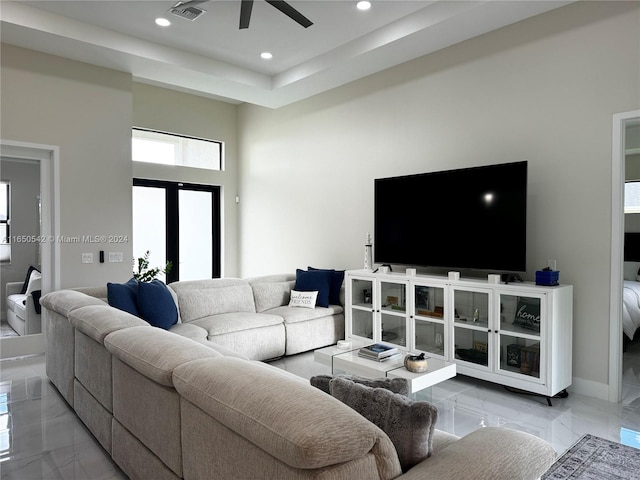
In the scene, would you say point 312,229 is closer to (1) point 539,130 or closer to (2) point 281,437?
(1) point 539,130

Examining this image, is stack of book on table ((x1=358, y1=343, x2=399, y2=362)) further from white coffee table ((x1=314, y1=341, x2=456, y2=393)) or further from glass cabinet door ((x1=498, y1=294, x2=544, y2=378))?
glass cabinet door ((x1=498, y1=294, x2=544, y2=378))

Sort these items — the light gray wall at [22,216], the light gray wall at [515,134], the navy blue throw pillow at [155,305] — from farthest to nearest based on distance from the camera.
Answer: the light gray wall at [22,216] → the navy blue throw pillow at [155,305] → the light gray wall at [515,134]

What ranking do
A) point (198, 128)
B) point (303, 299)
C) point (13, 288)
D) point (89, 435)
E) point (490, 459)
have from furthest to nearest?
1. point (198, 128)
2. point (303, 299)
3. point (13, 288)
4. point (89, 435)
5. point (490, 459)

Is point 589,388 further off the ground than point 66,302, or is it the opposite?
point 66,302

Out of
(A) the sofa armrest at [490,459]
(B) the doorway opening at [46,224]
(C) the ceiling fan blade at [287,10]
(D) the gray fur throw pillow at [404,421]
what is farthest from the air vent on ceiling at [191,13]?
(A) the sofa armrest at [490,459]

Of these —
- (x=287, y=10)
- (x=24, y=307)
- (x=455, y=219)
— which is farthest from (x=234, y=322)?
(x=287, y=10)

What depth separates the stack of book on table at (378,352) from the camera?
311 centimetres

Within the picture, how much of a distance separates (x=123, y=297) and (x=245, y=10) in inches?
97.8

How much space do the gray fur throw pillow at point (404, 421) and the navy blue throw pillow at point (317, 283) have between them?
366 cm

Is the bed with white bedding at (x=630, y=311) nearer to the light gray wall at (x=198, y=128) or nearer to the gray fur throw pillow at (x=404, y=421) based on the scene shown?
the gray fur throw pillow at (x=404, y=421)

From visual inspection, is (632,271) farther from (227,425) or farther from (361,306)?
(227,425)

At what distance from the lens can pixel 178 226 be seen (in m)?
6.71

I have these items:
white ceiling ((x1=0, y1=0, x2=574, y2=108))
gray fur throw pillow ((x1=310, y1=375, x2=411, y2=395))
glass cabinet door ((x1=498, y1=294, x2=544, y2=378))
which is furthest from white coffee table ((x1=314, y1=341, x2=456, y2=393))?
white ceiling ((x1=0, y1=0, x2=574, y2=108))

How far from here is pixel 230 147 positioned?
7.20 m
